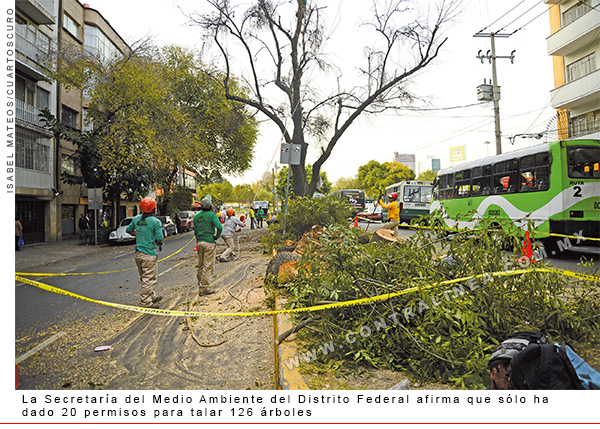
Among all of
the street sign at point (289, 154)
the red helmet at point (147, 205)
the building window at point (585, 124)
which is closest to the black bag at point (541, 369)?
the red helmet at point (147, 205)

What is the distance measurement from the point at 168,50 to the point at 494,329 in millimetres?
22090

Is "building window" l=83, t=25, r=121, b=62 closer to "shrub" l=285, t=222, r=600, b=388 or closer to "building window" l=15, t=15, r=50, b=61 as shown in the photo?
"building window" l=15, t=15, r=50, b=61

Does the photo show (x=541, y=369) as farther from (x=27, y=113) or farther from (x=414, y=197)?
(x=27, y=113)

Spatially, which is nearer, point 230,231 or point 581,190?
point 581,190

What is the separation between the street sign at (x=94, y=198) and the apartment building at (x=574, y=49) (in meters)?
16.9

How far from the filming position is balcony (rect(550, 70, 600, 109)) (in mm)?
4496

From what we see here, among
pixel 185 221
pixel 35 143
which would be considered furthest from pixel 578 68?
pixel 185 221

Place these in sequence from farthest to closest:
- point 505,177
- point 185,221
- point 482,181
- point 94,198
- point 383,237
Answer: point 185,221 < point 94,198 < point 482,181 < point 505,177 < point 383,237

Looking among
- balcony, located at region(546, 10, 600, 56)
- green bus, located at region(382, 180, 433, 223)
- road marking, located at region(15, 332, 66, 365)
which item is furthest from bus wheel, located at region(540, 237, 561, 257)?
green bus, located at region(382, 180, 433, 223)

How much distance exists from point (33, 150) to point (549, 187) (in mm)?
20911

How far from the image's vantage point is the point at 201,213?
6.49 metres

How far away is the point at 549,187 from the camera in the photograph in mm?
8852

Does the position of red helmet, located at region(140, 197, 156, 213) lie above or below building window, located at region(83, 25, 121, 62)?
below
